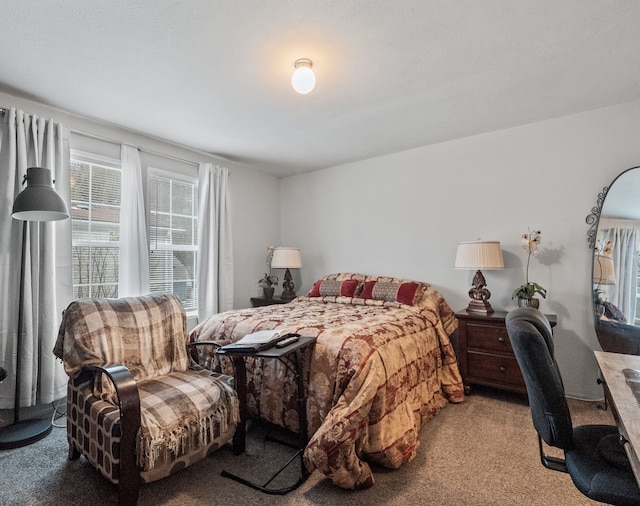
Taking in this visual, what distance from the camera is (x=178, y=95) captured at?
102 inches

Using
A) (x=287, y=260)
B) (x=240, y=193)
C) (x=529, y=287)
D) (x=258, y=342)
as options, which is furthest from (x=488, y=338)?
(x=240, y=193)

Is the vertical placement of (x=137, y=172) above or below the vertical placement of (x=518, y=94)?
below

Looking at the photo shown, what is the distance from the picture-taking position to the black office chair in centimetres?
111

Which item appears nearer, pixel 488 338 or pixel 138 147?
pixel 488 338

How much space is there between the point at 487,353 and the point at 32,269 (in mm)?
3644

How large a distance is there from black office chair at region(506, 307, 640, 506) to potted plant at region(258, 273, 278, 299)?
3388 millimetres

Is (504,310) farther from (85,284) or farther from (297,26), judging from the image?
(85,284)

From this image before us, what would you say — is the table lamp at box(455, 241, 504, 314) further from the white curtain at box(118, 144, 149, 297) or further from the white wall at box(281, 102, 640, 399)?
the white curtain at box(118, 144, 149, 297)

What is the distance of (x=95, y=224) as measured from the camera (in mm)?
→ 3096

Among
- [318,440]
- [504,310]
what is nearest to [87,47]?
[318,440]

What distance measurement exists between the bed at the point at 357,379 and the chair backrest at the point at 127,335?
342 millimetres

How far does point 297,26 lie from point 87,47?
4.11ft

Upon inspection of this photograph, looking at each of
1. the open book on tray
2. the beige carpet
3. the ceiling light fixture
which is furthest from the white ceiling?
the beige carpet

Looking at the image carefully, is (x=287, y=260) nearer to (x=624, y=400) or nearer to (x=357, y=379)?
(x=357, y=379)
